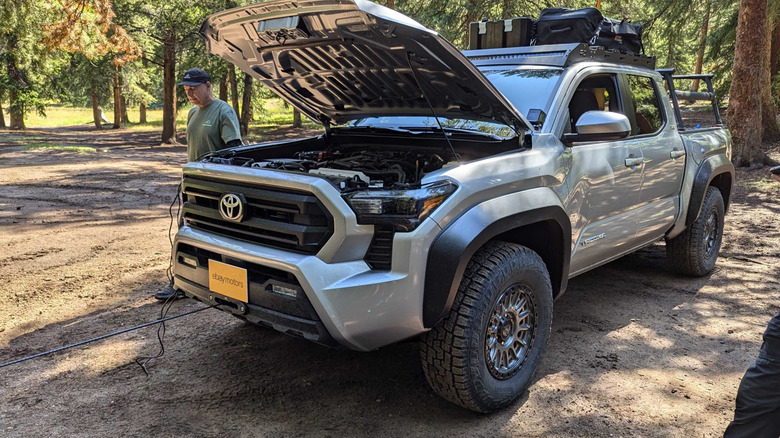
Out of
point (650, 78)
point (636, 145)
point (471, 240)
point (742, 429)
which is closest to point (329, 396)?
point (471, 240)

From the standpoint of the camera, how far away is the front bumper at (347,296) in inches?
105

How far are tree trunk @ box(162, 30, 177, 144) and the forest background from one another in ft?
0.12

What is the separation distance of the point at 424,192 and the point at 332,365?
5.10ft

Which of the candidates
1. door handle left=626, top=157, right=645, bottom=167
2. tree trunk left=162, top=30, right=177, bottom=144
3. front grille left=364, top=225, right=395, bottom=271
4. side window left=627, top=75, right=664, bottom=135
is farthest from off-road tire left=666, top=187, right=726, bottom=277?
tree trunk left=162, top=30, right=177, bottom=144

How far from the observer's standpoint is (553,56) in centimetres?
406

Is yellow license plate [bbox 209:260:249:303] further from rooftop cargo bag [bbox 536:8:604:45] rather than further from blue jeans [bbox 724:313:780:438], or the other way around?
rooftop cargo bag [bbox 536:8:604:45]

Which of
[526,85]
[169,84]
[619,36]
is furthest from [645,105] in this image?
[169,84]

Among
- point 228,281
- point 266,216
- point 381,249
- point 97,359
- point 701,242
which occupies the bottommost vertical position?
point 97,359

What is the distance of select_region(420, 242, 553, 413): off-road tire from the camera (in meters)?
2.89

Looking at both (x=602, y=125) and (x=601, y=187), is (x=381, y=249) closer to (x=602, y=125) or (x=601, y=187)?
(x=602, y=125)

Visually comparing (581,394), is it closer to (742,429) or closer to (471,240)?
(742,429)

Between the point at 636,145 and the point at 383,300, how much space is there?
2.67 metres

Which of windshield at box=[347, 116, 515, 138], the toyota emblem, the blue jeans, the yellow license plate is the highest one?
windshield at box=[347, 116, 515, 138]

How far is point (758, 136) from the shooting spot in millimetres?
11195
